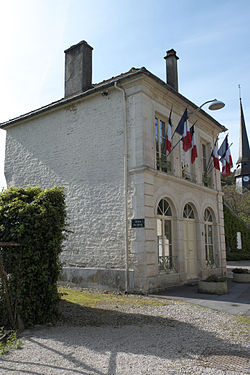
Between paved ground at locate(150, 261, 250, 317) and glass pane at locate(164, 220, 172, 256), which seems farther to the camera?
glass pane at locate(164, 220, 172, 256)

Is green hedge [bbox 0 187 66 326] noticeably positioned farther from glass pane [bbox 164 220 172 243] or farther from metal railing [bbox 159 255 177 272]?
glass pane [bbox 164 220 172 243]

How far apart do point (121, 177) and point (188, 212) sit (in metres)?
3.35

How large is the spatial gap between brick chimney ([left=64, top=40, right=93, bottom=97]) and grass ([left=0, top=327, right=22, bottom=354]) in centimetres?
879

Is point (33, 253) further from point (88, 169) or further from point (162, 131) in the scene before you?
point (162, 131)

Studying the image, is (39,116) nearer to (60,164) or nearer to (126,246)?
(60,164)

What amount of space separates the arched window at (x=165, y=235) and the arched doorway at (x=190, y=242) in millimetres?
1036

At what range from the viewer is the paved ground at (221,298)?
6.67 m

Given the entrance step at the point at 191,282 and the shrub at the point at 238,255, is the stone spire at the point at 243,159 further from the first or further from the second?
the entrance step at the point at 191,282

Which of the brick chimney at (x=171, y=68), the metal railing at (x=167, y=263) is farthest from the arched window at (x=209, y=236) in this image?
the brick chimney at (x=171, y=68)

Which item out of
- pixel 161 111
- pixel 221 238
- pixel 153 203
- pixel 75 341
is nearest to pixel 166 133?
pixel 161 111

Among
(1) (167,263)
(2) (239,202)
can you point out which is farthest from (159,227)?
(2) (239,202)

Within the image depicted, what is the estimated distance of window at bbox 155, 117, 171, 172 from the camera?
10172 millimetres

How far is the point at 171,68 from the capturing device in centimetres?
1239

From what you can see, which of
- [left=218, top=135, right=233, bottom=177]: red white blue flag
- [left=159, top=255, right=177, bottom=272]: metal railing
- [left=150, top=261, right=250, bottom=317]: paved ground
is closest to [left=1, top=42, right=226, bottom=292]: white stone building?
[left=159, top=255, right=177, bottom=272]: metal railing
